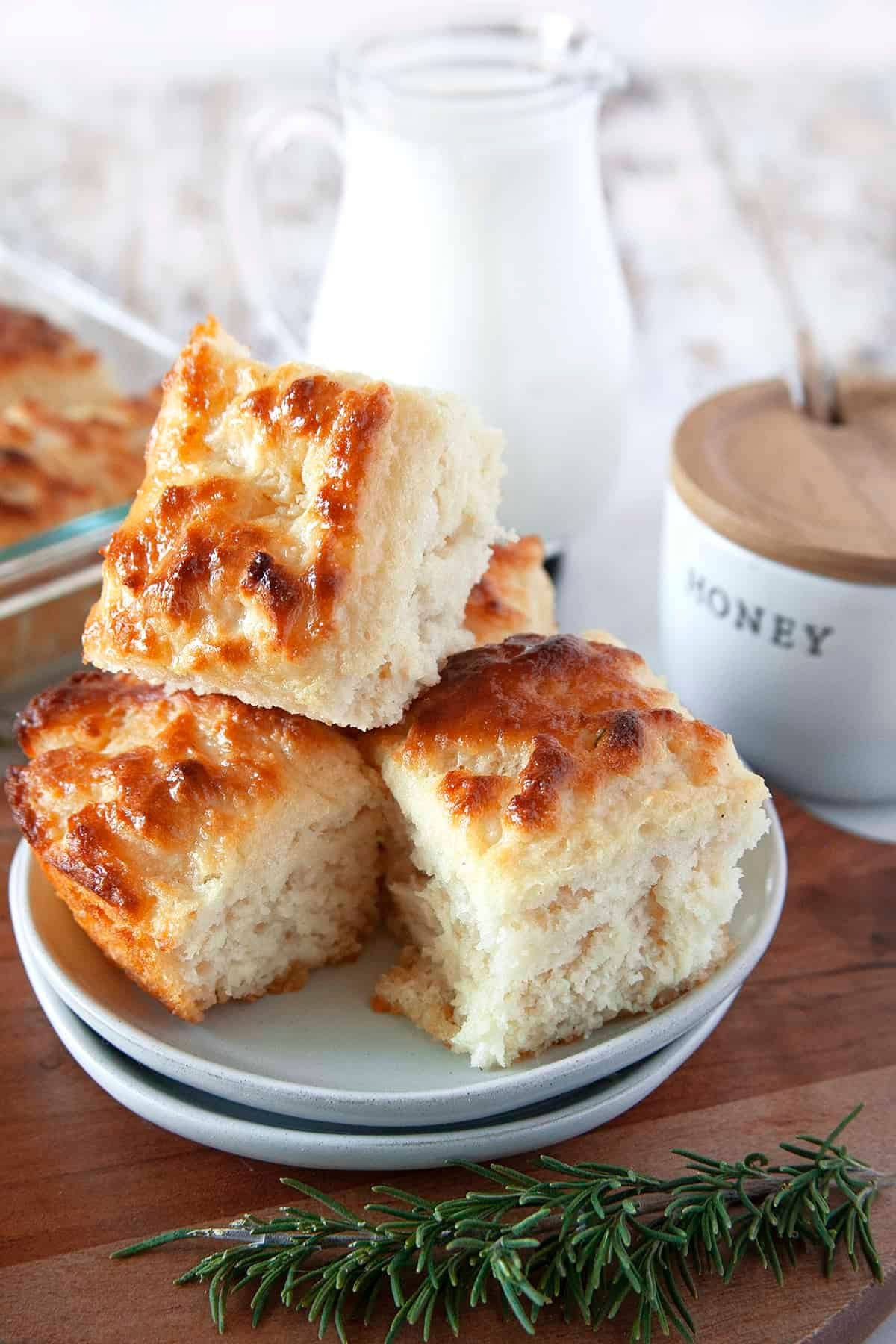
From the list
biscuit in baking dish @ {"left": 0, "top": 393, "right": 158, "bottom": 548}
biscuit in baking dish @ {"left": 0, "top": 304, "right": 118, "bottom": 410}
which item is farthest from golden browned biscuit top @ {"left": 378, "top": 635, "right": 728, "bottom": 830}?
biscuit in baking dish @ {"left": 0, "top": 304, "right": 118, "bottom": 410}

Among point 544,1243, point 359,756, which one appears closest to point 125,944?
point 359,756

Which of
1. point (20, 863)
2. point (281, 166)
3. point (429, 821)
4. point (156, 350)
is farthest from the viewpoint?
point (281, 166)

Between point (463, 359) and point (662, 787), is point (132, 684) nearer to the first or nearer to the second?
point (662, 787)

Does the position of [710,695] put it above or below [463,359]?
below

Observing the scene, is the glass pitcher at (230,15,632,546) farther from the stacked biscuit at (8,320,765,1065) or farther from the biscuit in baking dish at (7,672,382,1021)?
the biscuit in baking dish at (7,672,382,1021)

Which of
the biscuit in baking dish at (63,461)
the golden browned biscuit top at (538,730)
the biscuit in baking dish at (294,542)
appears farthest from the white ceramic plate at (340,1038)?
the biscuit in baking dish at (63,461)

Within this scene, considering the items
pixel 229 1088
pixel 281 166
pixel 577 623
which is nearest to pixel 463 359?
pixel 577 623
